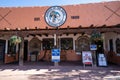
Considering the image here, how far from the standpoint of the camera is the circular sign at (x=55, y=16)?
12330 millimetres

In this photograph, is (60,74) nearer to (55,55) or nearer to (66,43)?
(55,55)

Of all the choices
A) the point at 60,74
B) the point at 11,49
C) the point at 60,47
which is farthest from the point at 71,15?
the point at 60,74

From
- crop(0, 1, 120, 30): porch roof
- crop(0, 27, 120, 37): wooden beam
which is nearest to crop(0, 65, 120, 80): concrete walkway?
crop(0, 27, 120, 37): wooden beam

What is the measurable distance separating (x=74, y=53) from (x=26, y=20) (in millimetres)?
5712

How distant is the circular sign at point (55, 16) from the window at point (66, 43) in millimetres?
2697

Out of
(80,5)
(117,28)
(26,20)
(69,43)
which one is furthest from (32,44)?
(117,28)

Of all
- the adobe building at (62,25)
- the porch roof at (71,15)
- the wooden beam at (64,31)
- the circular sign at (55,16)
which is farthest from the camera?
the porch roof at (71,15)

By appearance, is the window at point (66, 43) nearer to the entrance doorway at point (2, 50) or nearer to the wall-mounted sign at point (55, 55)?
the wall-mounted sign at point (55, 55)

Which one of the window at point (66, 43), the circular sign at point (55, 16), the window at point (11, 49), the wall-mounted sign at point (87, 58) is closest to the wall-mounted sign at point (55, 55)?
the wall-mounted sign at point (87, 58)

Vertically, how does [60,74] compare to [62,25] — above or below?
below

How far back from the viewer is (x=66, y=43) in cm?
1470

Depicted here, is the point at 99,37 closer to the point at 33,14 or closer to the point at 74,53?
the point at 74,53

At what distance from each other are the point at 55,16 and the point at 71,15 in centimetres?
243

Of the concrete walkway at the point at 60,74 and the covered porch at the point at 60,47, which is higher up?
the covered porch at the point at 60,47
